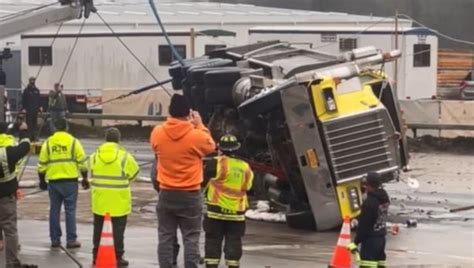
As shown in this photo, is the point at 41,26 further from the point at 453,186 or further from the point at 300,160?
the point at 453,186

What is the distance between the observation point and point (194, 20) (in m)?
37.1

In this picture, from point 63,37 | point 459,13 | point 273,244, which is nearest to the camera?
point 273,244

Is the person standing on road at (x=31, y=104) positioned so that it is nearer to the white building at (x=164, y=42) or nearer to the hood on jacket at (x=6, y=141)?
the white building at (x=164, y=42)

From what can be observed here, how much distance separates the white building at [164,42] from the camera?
105 feet

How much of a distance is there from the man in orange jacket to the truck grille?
537cm

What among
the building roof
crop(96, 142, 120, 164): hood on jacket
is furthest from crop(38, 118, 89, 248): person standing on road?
the building roof

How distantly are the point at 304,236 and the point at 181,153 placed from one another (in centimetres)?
551

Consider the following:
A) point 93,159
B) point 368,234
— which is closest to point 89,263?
point 93,159

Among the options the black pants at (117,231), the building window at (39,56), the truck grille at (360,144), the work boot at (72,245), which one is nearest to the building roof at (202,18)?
the building window at (39,56)

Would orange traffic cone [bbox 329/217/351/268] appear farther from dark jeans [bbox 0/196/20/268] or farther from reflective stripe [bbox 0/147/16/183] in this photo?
reflective stripe [bbox 0/147/16/183]

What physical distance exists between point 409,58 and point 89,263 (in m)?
21.0

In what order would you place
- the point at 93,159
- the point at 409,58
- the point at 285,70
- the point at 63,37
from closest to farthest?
the point at 93,159 → the point at 285,70 → the point at 409,58 → the point at 63,37

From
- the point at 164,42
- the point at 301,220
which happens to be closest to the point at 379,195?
the point at 301,220

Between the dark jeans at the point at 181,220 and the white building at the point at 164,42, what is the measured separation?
20929mm
